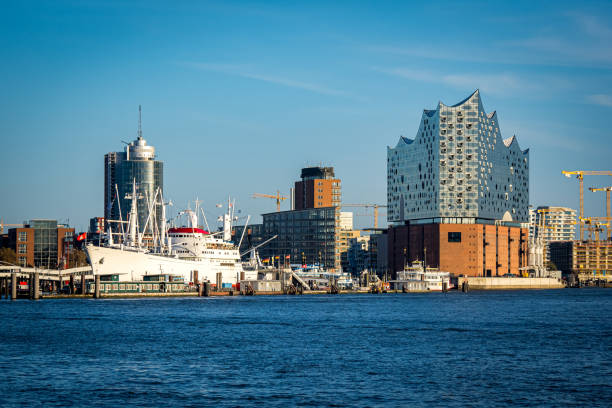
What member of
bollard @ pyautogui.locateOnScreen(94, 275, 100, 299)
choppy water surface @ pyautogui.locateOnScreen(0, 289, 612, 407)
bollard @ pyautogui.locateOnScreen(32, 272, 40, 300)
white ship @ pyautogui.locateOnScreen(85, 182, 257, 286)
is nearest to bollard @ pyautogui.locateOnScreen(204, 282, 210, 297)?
white ship @ pyautogui.locateOnScreen(85, 182, 257, 286)

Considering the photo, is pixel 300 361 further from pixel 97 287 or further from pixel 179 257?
pixel 179 257

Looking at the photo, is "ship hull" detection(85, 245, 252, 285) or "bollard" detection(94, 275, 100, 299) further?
"ship hull" detection(85, 245, 252, 285)

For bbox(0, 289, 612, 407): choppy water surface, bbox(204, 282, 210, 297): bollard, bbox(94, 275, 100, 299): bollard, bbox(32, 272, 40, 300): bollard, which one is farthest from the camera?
bbox(204, 282, 210, 297): bollard

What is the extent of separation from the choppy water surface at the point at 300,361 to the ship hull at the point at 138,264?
53.8 m

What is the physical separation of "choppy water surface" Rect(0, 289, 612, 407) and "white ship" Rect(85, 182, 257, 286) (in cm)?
5488

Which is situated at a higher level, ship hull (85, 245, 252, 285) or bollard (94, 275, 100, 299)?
ship hull (85, 245, 252, 285)

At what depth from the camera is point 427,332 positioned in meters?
85.1

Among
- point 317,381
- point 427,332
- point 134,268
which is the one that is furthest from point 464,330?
point 134,268

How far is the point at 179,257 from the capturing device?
173m

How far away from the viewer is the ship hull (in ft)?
525

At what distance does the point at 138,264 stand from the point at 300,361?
106453 millimetres

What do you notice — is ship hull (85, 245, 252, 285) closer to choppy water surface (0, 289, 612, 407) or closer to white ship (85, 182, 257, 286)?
white ship (85, 182, 257, 286)

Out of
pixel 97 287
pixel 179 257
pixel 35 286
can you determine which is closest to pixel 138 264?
pixel 179 257

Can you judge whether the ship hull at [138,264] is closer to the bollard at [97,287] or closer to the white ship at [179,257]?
the white ship at [179,257]
